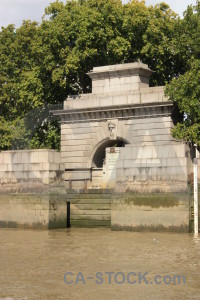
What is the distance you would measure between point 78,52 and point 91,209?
15051 millimetres

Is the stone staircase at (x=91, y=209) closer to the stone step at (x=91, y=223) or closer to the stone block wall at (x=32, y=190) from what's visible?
the stone step at (x=91, y=223)

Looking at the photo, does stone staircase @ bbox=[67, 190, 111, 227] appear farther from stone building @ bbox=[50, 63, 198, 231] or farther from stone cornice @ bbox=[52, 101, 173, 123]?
stone cornice @ bbox=[52, 101, 173, 123]

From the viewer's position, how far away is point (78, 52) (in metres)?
40.3

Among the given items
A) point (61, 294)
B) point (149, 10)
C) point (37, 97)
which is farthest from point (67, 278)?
point (149, 10)

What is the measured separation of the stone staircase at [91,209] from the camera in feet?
93.8

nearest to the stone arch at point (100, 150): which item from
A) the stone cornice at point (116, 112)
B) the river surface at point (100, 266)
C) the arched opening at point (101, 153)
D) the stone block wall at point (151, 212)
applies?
the arched opening at point (101, 153)

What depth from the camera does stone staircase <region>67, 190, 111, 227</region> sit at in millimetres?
28594

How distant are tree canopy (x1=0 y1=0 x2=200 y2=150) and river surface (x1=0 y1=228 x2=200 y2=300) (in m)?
18.6

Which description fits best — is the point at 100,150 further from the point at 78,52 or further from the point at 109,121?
the point at 78,52

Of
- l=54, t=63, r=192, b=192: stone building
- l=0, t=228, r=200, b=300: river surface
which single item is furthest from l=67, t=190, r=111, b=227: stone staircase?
l=0, t=228, r=200, b=300: river surface

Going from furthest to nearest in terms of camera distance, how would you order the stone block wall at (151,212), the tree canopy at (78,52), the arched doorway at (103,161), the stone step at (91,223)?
1. the tree canopy at (78,52)
2. the arched doorway at (103,161)
3. the stone step at (91,223)
4. the stone block wall at (151,212)

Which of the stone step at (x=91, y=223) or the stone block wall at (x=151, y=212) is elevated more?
the stone block wall at (x=151, y=212)

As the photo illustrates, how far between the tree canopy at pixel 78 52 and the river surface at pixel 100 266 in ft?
61.0

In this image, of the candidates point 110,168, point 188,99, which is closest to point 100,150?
point 110,168
